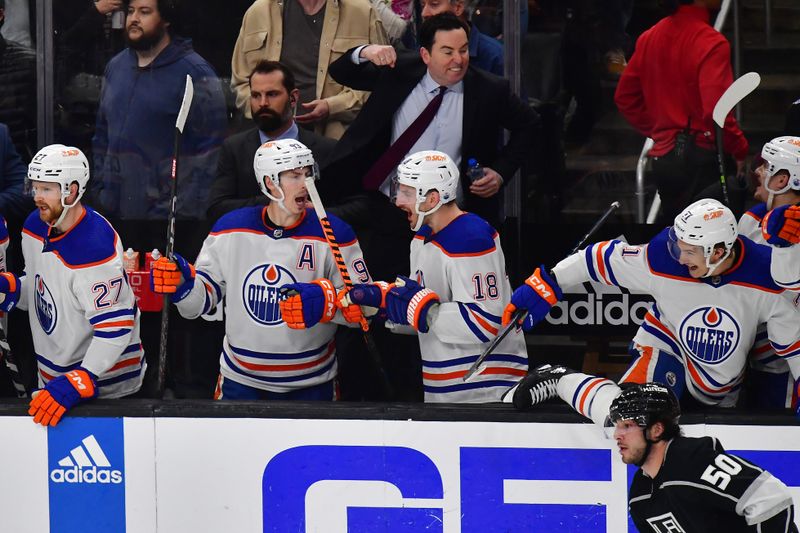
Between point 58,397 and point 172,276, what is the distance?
0.60m

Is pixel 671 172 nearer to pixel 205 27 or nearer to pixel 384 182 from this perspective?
pixel 384 182

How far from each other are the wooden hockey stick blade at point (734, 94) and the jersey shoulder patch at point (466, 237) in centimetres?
→ 120

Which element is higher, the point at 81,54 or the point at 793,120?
the point at 81,54

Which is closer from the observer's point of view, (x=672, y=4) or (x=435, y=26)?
(x=435, y=26)

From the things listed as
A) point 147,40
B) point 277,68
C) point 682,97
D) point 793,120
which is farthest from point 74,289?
point 793,120

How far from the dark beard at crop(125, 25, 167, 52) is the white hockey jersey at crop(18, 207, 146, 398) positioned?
3.84 feet

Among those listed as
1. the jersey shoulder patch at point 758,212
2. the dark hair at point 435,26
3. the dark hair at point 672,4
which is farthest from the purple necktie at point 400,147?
the jersey shoulder patch at point 758,212

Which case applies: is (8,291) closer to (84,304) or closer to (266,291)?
(84,304)

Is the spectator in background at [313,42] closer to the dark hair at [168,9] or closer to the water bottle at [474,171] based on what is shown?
the dark hair at [168,9]

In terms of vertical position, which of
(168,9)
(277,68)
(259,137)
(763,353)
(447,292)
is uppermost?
(168,9)

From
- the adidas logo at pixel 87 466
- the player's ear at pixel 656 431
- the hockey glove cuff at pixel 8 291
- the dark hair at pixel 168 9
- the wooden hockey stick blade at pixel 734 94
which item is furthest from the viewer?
the dark hair at pixel 168 9

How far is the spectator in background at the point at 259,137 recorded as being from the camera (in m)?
5.62

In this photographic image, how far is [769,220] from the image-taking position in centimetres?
456

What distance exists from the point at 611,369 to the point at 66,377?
2446 mm
